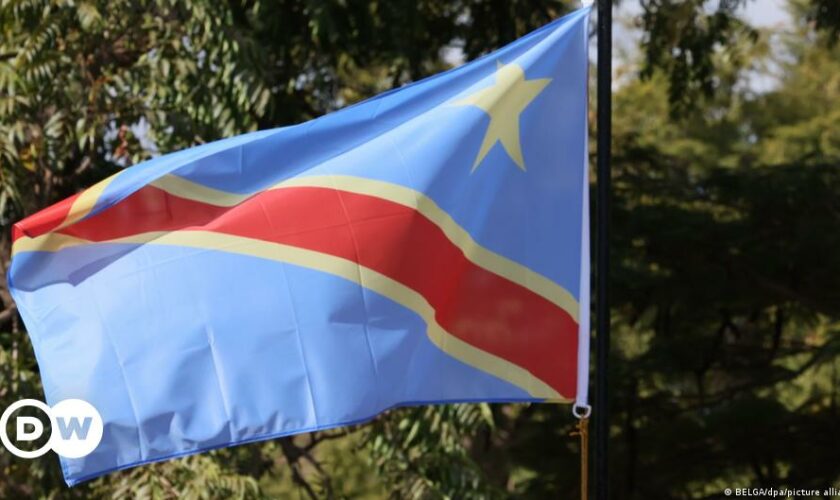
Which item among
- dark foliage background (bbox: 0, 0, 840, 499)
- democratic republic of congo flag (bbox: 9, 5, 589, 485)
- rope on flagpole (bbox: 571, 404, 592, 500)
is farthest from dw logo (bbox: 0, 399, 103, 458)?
dark foliage background (bbox: 0, 0, 840, 499)

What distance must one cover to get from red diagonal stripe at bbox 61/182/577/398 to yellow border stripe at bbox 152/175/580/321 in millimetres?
18

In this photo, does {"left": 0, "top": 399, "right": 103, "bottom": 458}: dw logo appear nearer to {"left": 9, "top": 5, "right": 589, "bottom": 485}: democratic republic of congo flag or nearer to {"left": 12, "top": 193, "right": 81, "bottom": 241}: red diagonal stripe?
{"left": 9, "top": 5, "right": 589, "bottom": 485}: democratic republic of congo flag

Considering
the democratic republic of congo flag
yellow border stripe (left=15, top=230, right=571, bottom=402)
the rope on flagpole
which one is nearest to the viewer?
the rope on flagpole

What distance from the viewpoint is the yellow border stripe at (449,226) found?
4.86m

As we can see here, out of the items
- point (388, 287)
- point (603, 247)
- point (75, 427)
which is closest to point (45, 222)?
point (75, 427)

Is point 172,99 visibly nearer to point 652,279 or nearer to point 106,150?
point 106,150

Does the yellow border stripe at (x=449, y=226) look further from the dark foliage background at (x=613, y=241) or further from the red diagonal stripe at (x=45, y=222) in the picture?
the dark foliage background at (x=613, y=241)

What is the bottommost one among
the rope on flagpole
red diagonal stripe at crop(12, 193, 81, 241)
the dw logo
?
the rope on flagpole

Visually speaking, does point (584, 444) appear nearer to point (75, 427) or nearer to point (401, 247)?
point (401, 247)

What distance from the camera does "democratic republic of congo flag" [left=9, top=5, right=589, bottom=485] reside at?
4664 mm

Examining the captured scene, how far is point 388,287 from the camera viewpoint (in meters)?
4.80

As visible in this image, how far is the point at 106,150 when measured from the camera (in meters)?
8.64

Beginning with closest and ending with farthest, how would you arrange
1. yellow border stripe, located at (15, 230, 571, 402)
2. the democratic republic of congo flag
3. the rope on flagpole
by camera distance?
1. the rope on flagpole
2. the democratic republic of congo flag
3. yellow border stripe, located at (15, 230, 571, 402)

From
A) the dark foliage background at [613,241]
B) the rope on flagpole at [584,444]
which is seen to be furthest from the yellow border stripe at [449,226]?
the dark foliage background at [613,241]
